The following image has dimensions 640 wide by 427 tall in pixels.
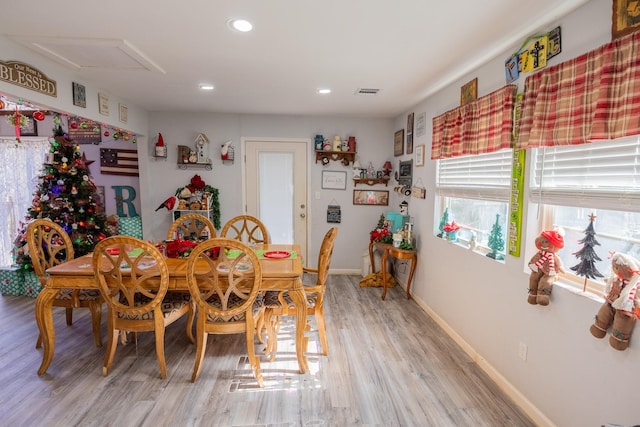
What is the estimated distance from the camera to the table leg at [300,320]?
2143 millimetres

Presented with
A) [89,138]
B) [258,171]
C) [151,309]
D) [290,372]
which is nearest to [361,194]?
[258,171]

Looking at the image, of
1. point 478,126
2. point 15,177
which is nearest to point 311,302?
point 478,126

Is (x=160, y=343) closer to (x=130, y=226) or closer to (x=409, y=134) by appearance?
(x=130, y=226)

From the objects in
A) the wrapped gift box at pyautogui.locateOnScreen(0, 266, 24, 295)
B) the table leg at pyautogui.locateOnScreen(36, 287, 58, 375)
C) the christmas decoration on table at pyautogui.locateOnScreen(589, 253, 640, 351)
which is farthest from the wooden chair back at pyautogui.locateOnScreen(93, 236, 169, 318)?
the wrapped gift box at pyautogui.locateOnScreen(0, 266, 24, 295)

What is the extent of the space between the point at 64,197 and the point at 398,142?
417 cm

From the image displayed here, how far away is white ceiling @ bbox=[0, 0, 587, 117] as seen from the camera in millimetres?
1664

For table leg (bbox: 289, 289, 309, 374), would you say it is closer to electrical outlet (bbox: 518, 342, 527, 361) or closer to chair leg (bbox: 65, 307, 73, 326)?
electrical outlet (bbox: 518, 342, 527, 361)

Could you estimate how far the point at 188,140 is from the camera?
4199 millimetres

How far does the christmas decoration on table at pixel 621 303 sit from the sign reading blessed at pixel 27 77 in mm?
3624

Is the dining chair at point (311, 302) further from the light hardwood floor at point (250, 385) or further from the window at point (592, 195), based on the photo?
the window at point (592, 195)

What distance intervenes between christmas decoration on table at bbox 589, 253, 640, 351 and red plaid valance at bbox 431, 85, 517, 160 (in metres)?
0.97

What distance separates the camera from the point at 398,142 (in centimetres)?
418

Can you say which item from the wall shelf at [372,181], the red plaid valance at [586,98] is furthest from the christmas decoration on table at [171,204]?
the red plaid valance at [586,98]

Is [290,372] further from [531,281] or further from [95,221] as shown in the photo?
[95,221]
